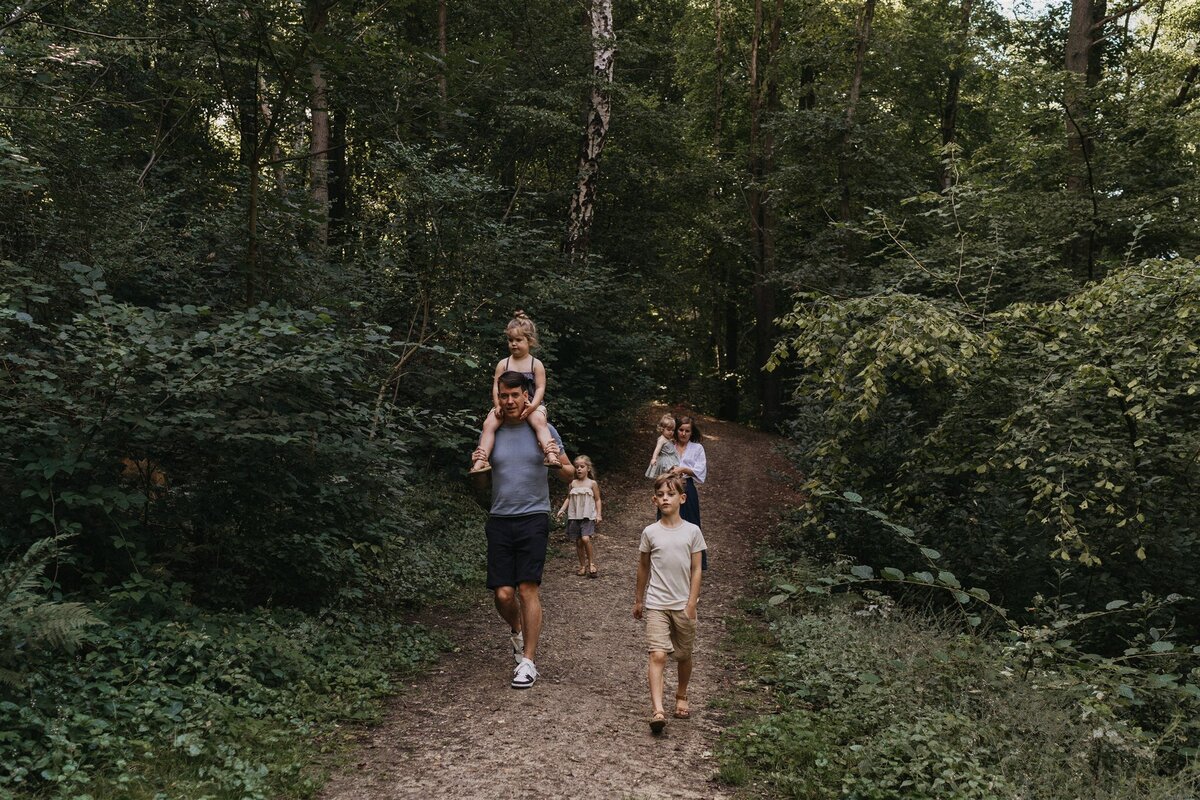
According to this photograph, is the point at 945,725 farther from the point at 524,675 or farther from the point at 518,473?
the point at 518,473

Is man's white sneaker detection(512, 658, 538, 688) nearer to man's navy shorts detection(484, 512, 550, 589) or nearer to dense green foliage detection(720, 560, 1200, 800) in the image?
man's navy shorts detection(484, 512, 550, 589)

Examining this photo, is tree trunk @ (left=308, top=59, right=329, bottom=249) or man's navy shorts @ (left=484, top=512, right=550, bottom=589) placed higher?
tree trunk @ (left=308, top=59, right=329, bottom=249)

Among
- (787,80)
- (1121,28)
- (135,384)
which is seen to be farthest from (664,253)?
(135,384)

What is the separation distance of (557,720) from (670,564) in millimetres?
1294

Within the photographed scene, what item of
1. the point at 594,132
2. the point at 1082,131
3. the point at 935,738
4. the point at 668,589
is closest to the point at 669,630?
the point at 668,589

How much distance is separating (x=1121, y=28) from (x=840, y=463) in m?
16.8

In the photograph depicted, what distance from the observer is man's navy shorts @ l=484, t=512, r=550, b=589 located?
234 inches

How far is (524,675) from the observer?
19.7 ft

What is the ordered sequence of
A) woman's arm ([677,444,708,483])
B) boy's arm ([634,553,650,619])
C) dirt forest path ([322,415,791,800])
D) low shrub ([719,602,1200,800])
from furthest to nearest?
woman's arm ([677,444,708,483]) < boy's arm ([634,553,650,619]) < dirt forest path ([322,415,791,800]) < low shrub ([719,602,1200,800])

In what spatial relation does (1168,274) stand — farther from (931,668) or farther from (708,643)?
(708,643)

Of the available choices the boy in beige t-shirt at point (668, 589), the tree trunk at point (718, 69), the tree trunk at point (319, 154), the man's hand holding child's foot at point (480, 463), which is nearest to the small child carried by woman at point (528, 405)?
the man's hand holding child's foot at point (480, 463)

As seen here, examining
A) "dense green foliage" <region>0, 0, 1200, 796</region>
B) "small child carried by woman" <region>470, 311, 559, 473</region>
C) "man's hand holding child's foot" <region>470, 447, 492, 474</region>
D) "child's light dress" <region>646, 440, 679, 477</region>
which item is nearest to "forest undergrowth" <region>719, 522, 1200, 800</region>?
"dense green foliage" <region>0, 0, 1200, 796</region>

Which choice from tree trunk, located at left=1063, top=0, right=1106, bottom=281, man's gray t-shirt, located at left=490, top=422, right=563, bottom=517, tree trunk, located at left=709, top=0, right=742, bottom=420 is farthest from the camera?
tree trunk, located at left=709, top=0, right=742, bottom=420

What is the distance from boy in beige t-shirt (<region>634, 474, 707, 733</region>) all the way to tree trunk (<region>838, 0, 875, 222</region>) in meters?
14.7
